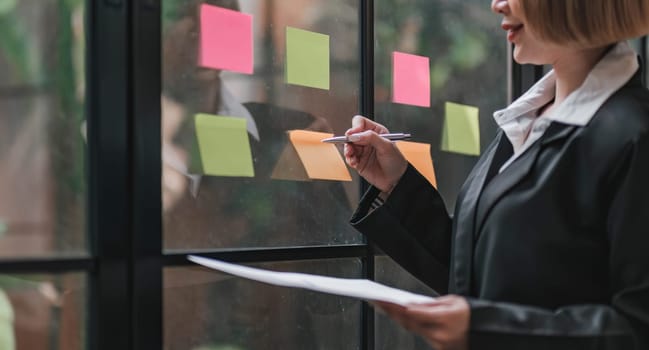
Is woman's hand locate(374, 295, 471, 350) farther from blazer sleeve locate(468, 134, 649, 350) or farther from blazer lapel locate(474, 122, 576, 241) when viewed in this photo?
blazer lapel locate(474, 122, 576, 241)

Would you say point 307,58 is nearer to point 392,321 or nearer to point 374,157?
point 374,157

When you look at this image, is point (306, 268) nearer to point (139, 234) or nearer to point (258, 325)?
point (258, 325)

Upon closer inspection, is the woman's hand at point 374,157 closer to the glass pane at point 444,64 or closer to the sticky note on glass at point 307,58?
the sticky note on glass at point 307,58

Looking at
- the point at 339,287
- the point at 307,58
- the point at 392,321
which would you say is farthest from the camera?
the point at 392,321

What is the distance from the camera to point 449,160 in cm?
172

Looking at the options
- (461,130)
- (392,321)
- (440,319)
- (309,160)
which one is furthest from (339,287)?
(461,130)

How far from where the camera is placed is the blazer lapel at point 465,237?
3.54 ft

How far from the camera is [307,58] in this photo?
1.37 m

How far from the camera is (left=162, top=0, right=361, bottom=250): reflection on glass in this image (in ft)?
3.79

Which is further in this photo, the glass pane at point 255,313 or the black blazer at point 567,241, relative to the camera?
the glass pane at point 255,313

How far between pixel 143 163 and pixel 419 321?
46 cm

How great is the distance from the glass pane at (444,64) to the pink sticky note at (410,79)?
11mm

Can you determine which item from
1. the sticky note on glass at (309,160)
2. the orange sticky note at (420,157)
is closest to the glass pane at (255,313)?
the sticky note on glass at (309,160)

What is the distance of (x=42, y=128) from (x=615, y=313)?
79 centimetres
